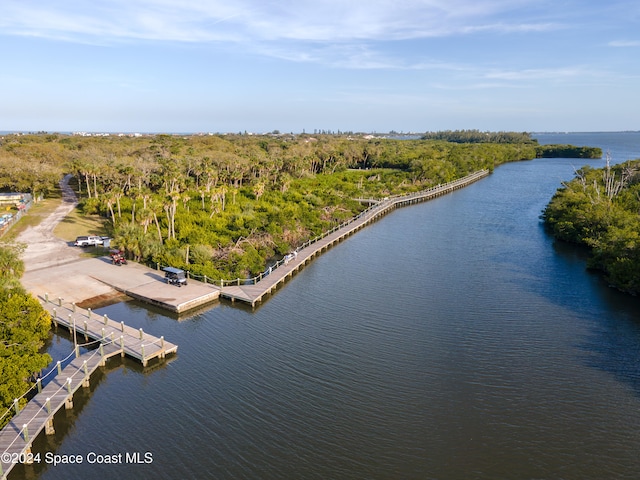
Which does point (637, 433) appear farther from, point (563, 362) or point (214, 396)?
point (214, 396)

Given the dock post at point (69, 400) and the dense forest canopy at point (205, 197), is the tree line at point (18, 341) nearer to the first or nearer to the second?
the dock post at point (69, 400)

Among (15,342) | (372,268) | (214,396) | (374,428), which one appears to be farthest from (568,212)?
(15,342)

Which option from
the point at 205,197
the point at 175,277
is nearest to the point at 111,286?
the point at 175,277

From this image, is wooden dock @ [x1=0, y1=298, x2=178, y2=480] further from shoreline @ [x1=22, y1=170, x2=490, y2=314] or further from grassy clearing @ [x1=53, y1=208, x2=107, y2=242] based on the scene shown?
grassy clearing @ [x1=53, y1=208, x2=107, y2=242]

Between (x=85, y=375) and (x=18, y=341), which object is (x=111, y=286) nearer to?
(x=18, y=341)

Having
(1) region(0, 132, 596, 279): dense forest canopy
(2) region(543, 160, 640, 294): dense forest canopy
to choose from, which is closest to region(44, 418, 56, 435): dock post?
(1) region(0, 132, 596, 279): dense forest canopy
